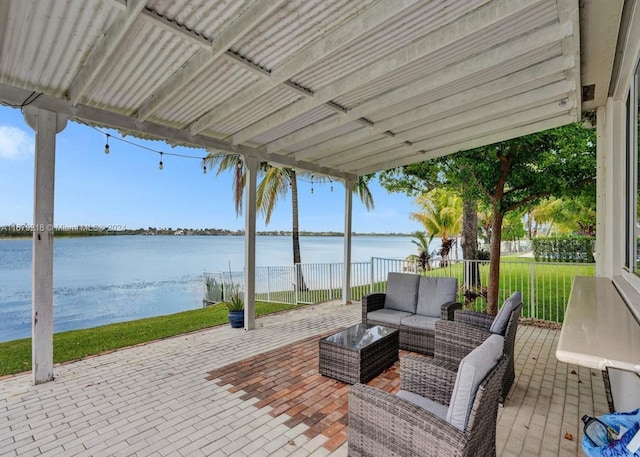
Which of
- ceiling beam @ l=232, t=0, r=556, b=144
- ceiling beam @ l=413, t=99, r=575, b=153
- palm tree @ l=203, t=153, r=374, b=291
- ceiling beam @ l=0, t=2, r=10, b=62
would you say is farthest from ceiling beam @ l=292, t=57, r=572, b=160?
palm tree @ l=203, t=153, r=374, b=291

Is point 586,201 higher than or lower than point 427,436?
higher

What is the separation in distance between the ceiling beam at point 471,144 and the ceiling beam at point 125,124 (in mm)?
2102

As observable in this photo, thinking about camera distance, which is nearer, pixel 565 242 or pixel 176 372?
pixel 176 372

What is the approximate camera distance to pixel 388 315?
4832mm

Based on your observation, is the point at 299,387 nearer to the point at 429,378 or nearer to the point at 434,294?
the point at 429,378

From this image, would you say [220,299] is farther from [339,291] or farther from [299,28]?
[299,28]

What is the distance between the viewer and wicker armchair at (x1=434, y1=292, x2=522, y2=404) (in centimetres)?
309

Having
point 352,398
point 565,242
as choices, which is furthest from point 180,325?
point 565,242

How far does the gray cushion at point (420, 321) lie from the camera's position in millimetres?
4391

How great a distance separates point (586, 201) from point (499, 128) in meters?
2.98

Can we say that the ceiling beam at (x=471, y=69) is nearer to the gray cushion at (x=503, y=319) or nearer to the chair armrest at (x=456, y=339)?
the gray cushion at (x=503, y=319)

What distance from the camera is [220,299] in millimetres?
10352

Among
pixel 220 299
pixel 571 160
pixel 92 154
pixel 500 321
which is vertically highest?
pixel 92 154

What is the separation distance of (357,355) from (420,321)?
149 cm
